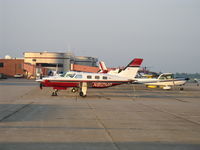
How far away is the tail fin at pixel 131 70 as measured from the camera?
96.4 ft

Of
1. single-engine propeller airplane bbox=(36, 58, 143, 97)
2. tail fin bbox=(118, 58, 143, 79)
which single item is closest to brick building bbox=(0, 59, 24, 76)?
tail fin bbox=(118, 58, 143, 79)

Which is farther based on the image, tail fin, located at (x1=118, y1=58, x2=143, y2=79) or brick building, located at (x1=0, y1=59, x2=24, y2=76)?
brick building, located at (x1=0, y1=59, x2=24, y2=76)

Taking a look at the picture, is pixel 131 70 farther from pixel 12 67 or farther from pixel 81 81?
pixel 12 67

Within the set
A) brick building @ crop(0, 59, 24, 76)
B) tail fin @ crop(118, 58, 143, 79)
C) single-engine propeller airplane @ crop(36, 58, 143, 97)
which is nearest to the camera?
single-engine propeller airplane @ crop(36, 58, 143, 97)

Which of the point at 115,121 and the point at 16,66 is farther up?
the point at 16,66

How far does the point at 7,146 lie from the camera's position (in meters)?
7.83

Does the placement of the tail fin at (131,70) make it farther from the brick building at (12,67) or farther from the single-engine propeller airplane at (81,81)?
the brick building at (12,67)

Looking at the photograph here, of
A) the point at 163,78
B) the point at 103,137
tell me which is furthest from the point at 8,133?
the point at 163,78

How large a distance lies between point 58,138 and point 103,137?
1.39 m

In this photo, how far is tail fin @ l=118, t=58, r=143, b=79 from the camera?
96.4 feet

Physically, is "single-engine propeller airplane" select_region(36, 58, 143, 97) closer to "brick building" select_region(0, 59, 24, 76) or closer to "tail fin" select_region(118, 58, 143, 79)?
"tail fin" select_region(118, 58, 143, 79)

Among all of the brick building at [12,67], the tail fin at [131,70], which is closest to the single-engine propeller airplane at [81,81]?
the tail fin at [131,70]

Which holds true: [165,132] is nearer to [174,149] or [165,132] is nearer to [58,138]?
[174,149]

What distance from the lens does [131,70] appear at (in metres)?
29.8
